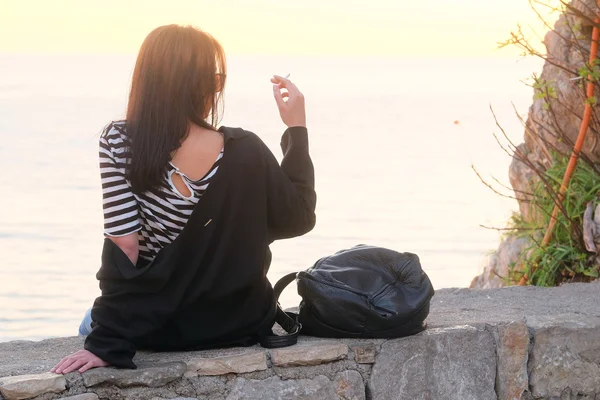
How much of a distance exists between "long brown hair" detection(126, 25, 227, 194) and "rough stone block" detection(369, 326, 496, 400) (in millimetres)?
965

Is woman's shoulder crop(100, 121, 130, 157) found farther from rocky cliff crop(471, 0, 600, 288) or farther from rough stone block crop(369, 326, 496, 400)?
rocky cliff crop(471, 0, 600, 288)

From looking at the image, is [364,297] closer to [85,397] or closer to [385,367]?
[385,367]

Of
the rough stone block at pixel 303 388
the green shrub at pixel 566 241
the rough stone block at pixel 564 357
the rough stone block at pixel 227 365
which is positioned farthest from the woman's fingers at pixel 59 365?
the green shrub at pixel 566 241

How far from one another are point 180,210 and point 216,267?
205mm

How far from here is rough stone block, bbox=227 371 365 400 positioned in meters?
3.02

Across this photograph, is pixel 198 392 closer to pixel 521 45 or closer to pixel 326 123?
pixel 521 45

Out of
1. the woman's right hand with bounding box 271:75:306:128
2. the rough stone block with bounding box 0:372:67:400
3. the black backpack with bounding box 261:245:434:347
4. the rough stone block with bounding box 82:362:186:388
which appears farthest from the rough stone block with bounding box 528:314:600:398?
the rough stone block with bounding box 0:372:67:400

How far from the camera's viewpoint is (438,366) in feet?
10.8

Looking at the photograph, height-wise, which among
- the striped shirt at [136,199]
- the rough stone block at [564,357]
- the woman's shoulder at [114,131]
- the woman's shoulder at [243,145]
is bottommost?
the rough stone block at [564,357]

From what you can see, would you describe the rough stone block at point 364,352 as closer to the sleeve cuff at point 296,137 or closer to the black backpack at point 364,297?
the black backpack at point 364,297

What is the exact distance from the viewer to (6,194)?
1194 centimetres

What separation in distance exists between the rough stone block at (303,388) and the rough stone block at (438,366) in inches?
2.8

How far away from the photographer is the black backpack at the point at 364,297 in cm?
312

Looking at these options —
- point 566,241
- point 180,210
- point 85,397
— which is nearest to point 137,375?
point 85,397
